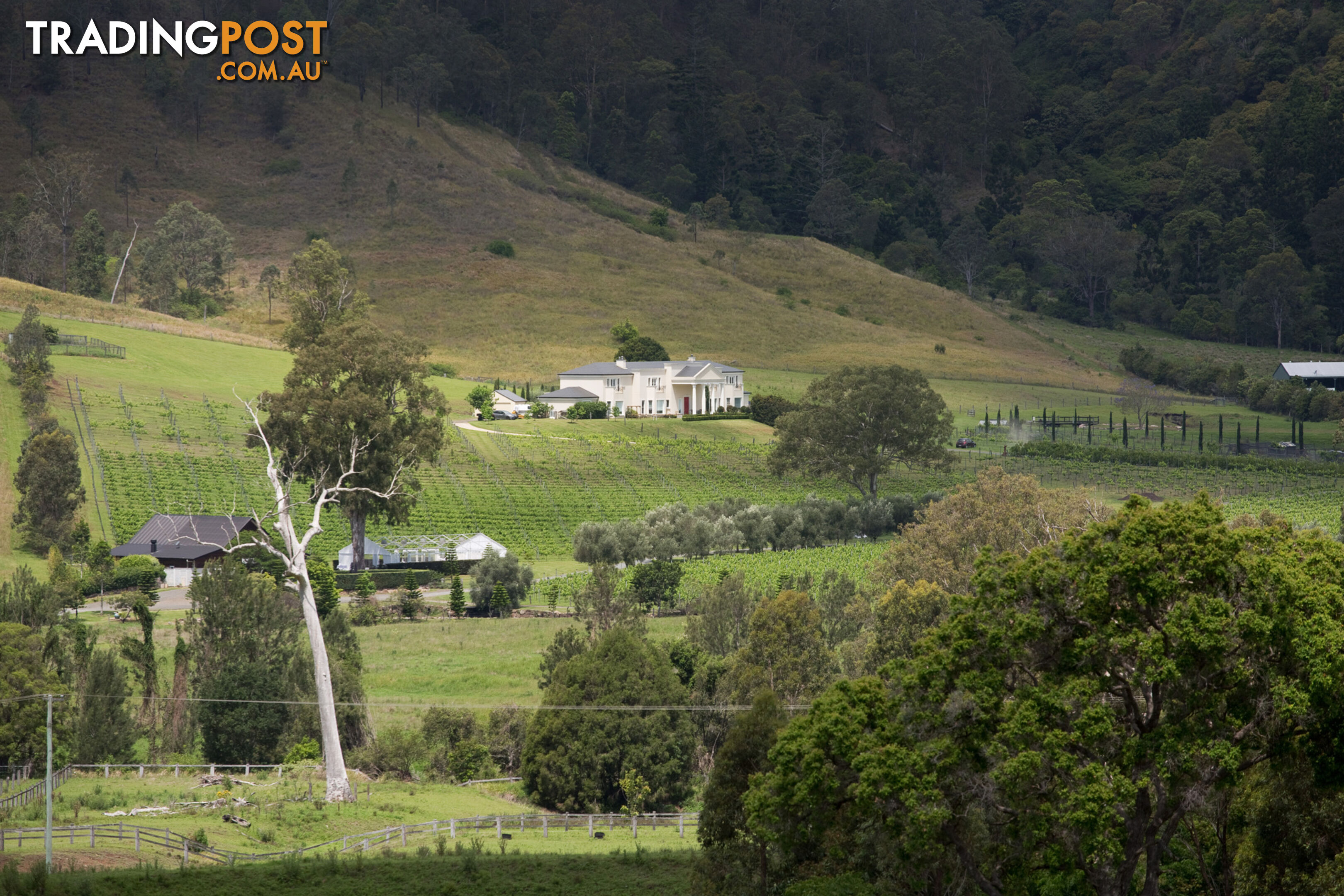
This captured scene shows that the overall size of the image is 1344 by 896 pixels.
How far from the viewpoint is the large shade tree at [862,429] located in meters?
76.6

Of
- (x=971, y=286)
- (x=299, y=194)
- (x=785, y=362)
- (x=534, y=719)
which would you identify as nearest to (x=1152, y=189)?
(x=971, y=286)

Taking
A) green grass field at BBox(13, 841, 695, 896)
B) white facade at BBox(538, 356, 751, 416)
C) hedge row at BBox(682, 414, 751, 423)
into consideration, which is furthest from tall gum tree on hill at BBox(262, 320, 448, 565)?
hedge row at BBox(682, 414, 751, 423)

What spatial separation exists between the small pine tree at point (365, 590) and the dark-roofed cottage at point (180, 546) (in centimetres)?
494

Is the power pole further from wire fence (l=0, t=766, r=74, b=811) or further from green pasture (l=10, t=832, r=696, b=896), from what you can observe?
wire fence (l=0, t=766, r=74, b=811)

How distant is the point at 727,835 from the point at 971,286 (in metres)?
164

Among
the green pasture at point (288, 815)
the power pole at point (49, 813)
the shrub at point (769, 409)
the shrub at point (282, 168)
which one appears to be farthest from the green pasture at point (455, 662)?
the shrub at point (282, 168)

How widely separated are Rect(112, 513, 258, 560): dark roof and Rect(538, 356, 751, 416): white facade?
133 feet

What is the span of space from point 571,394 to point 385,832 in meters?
72.0

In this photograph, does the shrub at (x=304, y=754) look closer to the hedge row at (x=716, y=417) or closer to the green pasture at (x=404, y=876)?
the green pasture at (x=404, y=876)

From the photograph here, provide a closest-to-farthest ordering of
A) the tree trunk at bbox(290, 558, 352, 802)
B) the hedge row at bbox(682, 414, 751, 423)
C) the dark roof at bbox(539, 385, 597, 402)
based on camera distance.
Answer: the tree trunk at bbox(290, 558, 352, 802) → the dark roof at bbox(539, 385, 597, 402) → the hedge row at bbox(682, 414, 751, 423)

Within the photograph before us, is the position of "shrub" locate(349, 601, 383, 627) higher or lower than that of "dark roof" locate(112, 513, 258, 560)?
lower

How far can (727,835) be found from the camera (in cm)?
2142

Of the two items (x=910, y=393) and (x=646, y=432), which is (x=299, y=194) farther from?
(x=910, y=393)

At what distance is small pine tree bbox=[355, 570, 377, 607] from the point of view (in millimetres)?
54781
